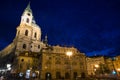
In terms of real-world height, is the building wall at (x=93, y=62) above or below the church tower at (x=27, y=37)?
below

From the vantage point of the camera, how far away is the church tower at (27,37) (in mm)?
63284

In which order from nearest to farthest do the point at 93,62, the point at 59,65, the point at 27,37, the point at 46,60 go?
the point at 46,60 < the point at 59,65 < the point at 93,62 < the point at 27,37

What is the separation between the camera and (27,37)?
67.4 metres

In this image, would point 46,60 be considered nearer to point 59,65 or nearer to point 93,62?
point 59,65

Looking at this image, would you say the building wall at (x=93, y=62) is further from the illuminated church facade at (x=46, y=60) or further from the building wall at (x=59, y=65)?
the building wall at (x=59, y=65)

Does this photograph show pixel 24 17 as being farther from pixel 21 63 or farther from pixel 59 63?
pixel 59 63

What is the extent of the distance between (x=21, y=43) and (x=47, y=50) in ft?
62.3

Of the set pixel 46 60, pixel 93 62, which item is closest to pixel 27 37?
pixel 46 60

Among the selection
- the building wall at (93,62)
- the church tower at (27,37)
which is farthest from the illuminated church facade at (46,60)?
the building wall at (93,62)

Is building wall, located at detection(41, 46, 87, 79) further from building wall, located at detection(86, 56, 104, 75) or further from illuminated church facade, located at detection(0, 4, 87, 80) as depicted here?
building wall, located at detection(86, 56, 104, 75)

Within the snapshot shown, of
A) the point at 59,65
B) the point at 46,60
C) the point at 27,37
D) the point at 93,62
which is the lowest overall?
the point at 59,65

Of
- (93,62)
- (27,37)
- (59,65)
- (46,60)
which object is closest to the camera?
(46,60)

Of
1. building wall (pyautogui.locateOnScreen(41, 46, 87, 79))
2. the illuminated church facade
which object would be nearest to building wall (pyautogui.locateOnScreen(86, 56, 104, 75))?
the illuminated church facade

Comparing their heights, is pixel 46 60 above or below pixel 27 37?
below
